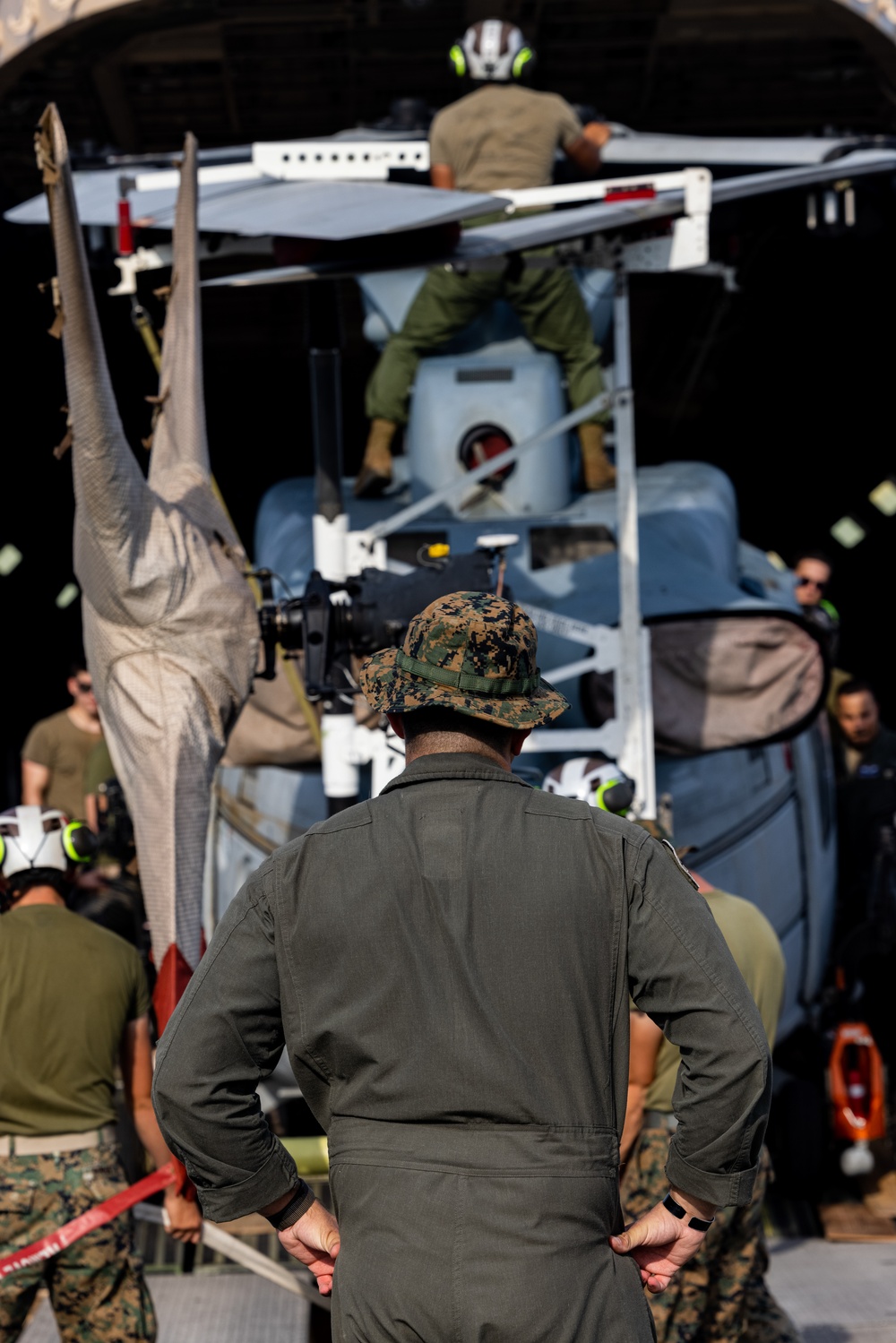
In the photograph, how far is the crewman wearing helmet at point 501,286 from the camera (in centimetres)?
766

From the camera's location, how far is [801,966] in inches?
317

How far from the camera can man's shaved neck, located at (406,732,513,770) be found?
2.79 metres

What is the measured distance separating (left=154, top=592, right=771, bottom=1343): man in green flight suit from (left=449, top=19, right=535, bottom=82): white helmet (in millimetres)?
5817

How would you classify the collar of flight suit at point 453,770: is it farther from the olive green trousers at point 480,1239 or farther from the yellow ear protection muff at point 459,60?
the yellow ear protection muff at point 459,60

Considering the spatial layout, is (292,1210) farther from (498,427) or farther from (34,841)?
(498,427)

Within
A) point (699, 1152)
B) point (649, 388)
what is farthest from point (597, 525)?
point (649, 388)

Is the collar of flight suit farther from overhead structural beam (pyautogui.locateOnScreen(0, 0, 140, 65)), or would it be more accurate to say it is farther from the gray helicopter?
overhead structural beam (pyautogui.locateOnScreen(0, 0, 140, 65))

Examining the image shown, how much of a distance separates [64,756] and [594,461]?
140 inches

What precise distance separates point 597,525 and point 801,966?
2332 millimetres

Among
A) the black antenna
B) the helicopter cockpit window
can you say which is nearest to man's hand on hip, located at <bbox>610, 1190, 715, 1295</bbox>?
the black antenna

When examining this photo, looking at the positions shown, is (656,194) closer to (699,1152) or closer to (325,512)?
(325,512)

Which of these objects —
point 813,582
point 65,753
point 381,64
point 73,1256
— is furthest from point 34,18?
point 73,1256

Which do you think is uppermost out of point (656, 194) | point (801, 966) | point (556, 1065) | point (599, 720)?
point (656, 194)

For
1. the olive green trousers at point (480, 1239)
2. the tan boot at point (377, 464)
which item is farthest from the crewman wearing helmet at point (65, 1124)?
the tan boot at point (377, 464)
